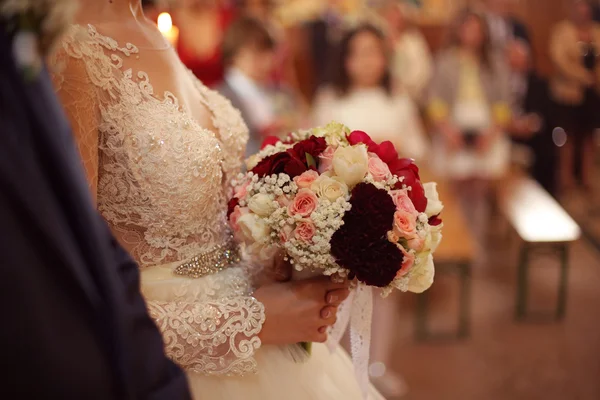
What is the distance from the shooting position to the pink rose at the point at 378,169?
1377mm

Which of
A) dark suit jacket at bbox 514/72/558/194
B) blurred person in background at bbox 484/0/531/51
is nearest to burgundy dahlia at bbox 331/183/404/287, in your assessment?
dark suit jacket at bbox 514/72/558/194

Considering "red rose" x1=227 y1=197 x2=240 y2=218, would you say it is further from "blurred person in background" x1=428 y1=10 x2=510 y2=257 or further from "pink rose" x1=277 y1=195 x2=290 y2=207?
→ "blurred person in background" x1=428 y1=10 x2=510 y2=257

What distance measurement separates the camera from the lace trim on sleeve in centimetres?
137

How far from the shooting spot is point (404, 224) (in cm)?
132

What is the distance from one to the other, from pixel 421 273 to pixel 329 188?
0.89 ft

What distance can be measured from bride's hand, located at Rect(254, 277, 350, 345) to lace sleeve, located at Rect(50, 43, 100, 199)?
1.42ft

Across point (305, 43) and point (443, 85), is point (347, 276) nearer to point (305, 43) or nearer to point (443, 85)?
point (443, 85)

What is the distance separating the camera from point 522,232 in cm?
433

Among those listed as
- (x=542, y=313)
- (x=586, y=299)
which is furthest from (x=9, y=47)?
(x=586, y=299)

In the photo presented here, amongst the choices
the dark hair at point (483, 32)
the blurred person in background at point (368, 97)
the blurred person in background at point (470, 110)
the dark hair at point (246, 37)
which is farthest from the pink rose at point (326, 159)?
the dark hair at point (483, 32)

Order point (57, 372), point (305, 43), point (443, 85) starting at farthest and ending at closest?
1. point (305, 43)
2. point (443, 85)
3. point (57, 372)

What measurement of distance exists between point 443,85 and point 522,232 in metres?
Result: 1.54

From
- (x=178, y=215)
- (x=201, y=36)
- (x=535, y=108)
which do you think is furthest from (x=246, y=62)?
(x=535, y=108)

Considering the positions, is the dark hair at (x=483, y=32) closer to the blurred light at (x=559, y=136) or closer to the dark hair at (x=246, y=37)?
the blurred light at (x=559, y=136)
